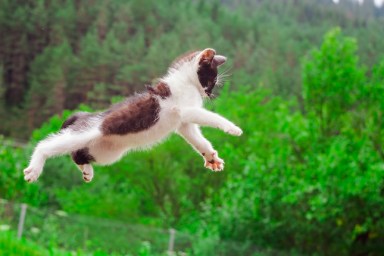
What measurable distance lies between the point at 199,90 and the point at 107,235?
9.34 m

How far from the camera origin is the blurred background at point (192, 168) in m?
10.6

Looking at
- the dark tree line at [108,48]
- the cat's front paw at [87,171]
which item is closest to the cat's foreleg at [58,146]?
the cat's front paw at [87,171]

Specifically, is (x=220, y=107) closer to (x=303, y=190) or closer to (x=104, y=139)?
(x=303, y=190)

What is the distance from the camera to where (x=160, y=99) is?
1667 mm

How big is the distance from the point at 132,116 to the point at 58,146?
197 mm

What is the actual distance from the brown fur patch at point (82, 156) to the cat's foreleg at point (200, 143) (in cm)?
25

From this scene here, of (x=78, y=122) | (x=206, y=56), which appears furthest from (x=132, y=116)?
(x=206, y=56)

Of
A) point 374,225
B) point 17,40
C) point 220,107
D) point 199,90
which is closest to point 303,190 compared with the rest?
point 374,225

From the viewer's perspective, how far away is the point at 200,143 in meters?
1.80

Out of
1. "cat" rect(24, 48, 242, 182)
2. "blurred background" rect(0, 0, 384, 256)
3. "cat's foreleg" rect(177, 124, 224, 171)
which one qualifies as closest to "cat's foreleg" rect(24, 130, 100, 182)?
"cat" rect(24, 48, 242, 182)

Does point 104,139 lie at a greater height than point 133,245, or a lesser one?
lesser

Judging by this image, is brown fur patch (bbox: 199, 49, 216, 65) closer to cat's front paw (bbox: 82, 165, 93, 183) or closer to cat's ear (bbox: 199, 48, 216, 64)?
cat's ear (bbox: 199, 48, 216, 64)

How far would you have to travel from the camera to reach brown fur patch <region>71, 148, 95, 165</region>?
1.69 meters

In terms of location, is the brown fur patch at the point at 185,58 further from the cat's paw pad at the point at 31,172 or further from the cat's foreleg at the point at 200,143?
the cat's paw pad at the point at 31,172
